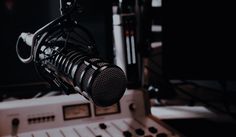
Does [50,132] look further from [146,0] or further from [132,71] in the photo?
[146,0]

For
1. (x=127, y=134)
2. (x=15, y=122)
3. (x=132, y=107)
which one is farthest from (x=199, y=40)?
(x=15, y=122)

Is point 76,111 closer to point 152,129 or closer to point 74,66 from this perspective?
point 152,129

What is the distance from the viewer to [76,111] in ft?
3.91

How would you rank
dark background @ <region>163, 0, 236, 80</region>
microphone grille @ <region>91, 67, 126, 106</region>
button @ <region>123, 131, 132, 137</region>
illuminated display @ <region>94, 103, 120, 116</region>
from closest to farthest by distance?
microphone grille @ <region>91, 67, 126, 106</region>
button @ <region>123, 131, 132, 137</region>
illuminated display @ <region>94, 103, 120, 116</region>
dark background @ <region>163, 0, 236, 80</region>

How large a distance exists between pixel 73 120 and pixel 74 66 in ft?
1.95

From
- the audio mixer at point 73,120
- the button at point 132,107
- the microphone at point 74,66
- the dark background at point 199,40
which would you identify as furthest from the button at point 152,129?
the microphone at point 74,66

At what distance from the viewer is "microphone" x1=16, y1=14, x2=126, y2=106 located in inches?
22.3

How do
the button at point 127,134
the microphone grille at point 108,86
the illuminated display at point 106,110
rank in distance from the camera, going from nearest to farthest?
the microphone grille at point 108,86, the button at point 127,134, the illuminated display at point 106,110

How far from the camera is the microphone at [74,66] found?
566 mm

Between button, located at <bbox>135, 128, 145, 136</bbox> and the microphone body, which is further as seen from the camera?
button, located at <bbox>135, 128, 145, 136</bbox>

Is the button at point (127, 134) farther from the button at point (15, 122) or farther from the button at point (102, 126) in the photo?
the button at point (15, 122)

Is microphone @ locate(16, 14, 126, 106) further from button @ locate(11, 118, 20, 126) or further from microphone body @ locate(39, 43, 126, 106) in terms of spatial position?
button @ locate(11, 118, 20, 126)

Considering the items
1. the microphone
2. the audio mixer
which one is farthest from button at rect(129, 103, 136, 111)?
the microphone

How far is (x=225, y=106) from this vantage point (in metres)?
1.50
